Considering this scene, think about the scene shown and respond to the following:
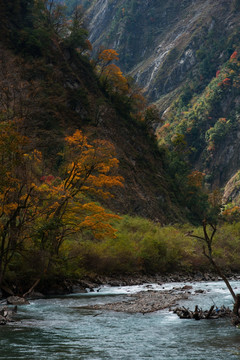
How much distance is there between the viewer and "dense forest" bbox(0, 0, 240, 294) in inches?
889

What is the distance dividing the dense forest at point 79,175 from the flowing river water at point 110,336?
403 centimetres

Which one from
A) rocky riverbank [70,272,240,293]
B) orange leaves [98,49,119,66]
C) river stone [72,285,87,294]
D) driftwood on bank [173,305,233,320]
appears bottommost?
rocky riverbank [70,272,240,293]

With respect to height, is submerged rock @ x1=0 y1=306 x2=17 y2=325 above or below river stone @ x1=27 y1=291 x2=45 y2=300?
above

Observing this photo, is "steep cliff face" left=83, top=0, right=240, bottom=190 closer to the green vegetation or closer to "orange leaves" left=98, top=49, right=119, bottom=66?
"orange leaves" left=98, top=49, right=119, bottom=66

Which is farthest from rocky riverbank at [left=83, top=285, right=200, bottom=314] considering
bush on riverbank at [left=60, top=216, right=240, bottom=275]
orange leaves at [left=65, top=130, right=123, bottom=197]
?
orange leaves at [left=65, top=130, right=123, bottom=197]

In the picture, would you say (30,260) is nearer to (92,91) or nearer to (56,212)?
(56,212)

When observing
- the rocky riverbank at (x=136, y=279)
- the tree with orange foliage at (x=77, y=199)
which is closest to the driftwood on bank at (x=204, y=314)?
the tree with orange foliage at (x=77, y=199)

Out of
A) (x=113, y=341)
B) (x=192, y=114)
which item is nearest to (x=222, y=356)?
(x=113, y=341)

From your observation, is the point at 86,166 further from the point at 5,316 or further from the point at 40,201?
the point at 5,316

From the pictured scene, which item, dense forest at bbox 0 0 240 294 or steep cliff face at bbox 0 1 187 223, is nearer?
dense forest at bbox 0 0 240 294

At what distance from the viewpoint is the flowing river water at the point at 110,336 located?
38.4 feet

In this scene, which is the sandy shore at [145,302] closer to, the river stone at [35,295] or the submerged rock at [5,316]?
the river stone at [35,295]

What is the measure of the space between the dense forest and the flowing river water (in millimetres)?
4028

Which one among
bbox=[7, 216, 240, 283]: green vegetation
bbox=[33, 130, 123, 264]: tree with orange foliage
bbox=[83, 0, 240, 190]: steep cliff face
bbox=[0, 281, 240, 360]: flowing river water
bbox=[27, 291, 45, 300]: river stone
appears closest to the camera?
bbox=[0, 281, 240, 360]: flowing river water
